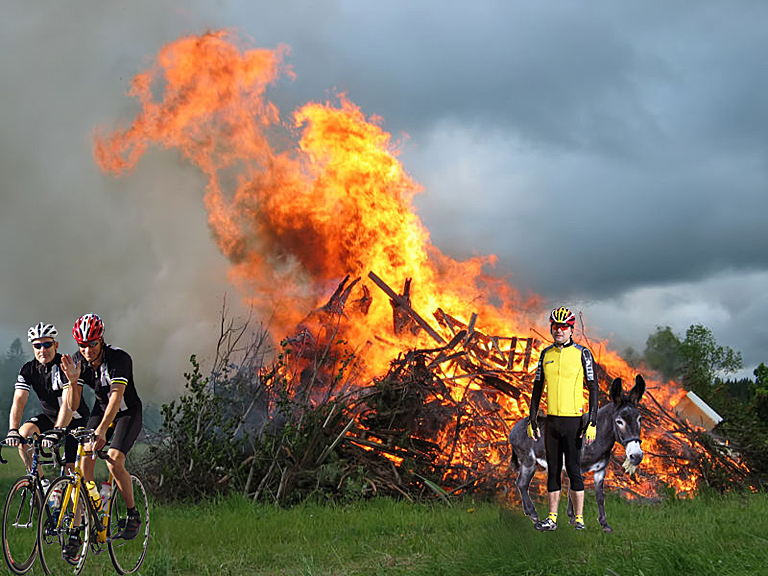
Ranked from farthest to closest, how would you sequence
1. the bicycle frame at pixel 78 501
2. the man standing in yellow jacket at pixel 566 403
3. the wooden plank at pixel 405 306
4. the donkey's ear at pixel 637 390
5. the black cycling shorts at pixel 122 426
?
the wooden plank at pixel 405 306
the donkey's ear at pixel 637 390
the man standing in yellow jacket at pixel 566 403
the black cycling shorts at pixel 122 426
the bicycle frame at pixel 78 501

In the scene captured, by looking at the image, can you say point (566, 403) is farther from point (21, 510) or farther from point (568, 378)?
point (21, 510)

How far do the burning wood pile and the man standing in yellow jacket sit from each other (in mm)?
4366

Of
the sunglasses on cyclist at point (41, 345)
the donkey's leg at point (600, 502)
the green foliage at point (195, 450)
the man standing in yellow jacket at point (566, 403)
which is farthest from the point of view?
the green foliage at point (195, 450)

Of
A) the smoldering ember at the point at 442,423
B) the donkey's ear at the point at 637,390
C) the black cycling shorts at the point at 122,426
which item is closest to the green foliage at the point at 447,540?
the smoldering ember at the point at 442,423

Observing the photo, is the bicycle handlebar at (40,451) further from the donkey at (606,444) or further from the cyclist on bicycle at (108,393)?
the donkey at (606,444)

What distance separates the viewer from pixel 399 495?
12141 millimetres

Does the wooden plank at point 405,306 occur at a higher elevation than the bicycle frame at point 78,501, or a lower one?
higher

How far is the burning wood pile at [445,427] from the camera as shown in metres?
12.4

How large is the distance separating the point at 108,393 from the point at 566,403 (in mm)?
4888

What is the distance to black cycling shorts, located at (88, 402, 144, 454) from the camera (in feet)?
22.1

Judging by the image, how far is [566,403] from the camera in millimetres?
7660

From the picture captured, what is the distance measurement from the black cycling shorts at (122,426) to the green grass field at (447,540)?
1465 mm

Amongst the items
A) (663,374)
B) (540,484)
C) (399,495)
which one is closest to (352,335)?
(399,495)

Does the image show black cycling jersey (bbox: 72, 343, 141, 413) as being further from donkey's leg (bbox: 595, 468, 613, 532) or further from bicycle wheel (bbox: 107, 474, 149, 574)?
donkey's leg (bbox: 595, 468, 613, 532)
